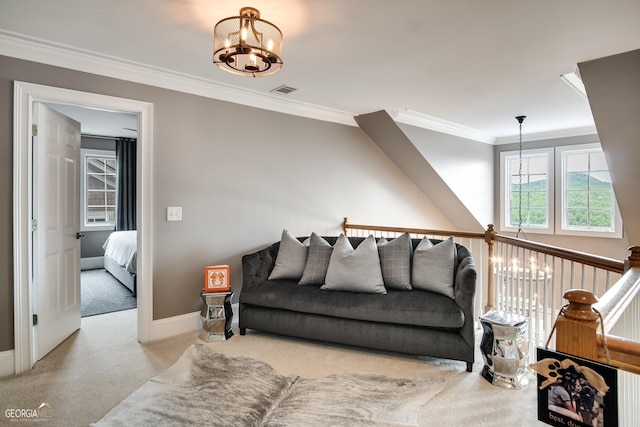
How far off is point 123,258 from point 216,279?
2.56 meters

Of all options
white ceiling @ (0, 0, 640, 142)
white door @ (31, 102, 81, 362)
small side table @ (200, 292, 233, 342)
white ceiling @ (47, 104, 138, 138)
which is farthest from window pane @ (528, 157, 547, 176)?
white door @ (31, 102, 81, 362)

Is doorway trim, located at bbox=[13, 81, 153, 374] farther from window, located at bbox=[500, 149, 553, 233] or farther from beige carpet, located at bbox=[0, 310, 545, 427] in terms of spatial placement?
window, located at bbox=[500, 149, 553, 233]

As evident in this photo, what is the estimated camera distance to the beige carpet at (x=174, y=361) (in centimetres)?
210

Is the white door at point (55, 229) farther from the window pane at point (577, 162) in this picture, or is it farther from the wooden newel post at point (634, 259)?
the window pane at point (577, 162)

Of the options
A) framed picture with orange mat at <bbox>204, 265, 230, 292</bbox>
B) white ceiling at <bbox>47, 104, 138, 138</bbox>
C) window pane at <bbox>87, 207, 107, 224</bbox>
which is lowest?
framed picture with orange mat at <bbox>204, 265, 230, 292</bbox>

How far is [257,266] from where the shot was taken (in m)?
3.38

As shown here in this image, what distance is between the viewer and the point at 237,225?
378 cm

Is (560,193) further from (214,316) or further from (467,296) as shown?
(214,316)

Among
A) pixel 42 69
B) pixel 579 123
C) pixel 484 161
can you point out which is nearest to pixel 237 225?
pixel 42 69

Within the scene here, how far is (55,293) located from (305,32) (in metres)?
3.07

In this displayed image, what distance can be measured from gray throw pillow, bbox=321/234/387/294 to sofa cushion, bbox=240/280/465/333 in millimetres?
79

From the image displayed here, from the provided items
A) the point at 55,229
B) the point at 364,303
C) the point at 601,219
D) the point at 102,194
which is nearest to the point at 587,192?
the point at 601,219

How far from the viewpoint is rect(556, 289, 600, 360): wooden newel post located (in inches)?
28.3

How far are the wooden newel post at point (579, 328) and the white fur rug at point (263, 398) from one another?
5.09ft
